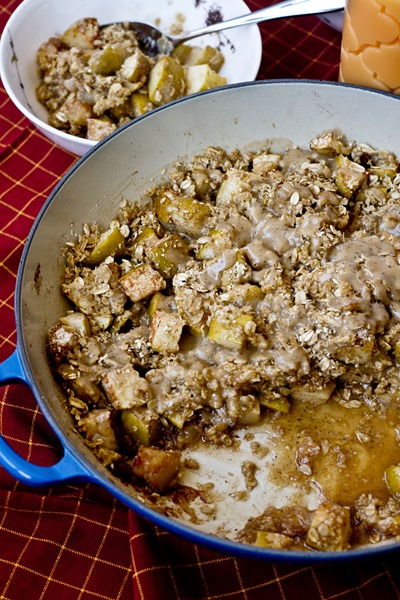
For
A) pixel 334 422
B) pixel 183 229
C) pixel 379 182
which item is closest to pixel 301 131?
pixel 379 182

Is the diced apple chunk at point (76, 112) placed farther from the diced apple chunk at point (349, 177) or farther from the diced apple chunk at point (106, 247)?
the diced apple chunk at point (349, 177)

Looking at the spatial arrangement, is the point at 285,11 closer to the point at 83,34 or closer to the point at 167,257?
the point at 83,34

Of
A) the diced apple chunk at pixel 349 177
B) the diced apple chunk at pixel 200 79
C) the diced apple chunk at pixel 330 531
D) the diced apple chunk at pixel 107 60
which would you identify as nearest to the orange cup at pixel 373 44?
the diced apple chunk at pixel 349 177

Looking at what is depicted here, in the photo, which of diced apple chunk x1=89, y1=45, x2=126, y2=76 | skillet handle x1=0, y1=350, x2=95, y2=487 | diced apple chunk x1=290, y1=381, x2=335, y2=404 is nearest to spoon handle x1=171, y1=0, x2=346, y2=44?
diced apple chunk x1=89, y1=45, x2=126, y2=76

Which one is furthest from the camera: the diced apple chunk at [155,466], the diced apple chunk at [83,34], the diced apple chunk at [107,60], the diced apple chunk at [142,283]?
the diced apple chunk at [83,34]

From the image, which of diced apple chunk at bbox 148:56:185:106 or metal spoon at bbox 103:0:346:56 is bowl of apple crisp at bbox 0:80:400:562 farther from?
metal spoon at bbox 103:0:346:56

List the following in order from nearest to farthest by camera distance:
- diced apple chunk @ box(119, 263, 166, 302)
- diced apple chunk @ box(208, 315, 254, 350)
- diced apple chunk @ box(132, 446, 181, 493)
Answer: diced apple chunk @ box(132, 446, 181, 493) < diced apple chunk @ box(208, 315, 254, 350) < diced apple chunk @ box(119, 263, 166, 302)

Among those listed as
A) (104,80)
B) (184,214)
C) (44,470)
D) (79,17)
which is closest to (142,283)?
(184,214)

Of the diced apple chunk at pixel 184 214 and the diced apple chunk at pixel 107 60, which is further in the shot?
the diced apple chunk at pixel 107 60
